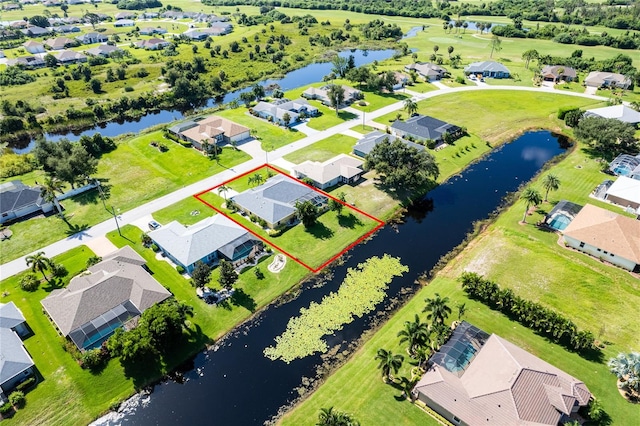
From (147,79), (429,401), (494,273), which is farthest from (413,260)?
(147,79)

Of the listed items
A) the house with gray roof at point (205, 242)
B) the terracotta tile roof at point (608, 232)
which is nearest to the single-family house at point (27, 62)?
the house with gray roof at point (205, 242)

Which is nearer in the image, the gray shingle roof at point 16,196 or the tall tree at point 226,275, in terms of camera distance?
the tall tree at point 226,275

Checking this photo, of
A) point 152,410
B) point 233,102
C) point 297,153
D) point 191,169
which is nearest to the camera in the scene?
point 152,410

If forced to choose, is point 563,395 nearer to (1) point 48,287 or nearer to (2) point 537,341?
(2) point 537,341

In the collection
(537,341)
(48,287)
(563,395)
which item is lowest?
(48,287)

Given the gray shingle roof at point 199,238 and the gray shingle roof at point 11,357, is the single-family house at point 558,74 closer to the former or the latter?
the gray shingle roof at point 199,238
